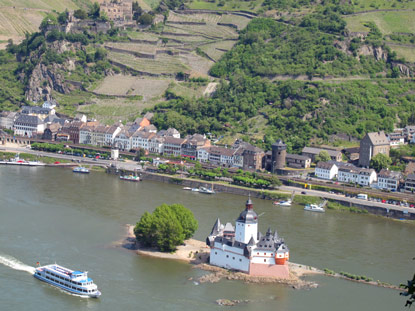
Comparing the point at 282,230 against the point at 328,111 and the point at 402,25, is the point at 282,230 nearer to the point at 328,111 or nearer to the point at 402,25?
the point at 328,111

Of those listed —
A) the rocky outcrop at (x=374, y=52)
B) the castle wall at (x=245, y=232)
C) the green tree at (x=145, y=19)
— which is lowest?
the castle wall at (x=245, y=232)

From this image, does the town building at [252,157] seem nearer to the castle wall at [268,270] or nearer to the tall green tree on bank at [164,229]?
the tall green tree on bank at [164,229]

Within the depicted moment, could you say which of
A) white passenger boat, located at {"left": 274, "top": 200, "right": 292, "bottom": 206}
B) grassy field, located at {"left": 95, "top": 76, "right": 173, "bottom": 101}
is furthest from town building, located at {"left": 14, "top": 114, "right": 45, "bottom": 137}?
white passenger boat, located at {"left": 274, "top": 200, "right": 292, "bottom": 206}

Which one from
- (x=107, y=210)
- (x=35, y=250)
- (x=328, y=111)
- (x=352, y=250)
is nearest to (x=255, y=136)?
(x=328, y=111)

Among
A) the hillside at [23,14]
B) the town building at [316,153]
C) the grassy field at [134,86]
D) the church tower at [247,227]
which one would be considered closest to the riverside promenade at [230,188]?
the town building at [316,153]

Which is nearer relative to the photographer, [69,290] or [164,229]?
[69,290]

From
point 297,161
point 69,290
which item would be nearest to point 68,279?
point 69,290

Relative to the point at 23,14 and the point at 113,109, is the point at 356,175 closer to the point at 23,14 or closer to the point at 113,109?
the point at 113,109
